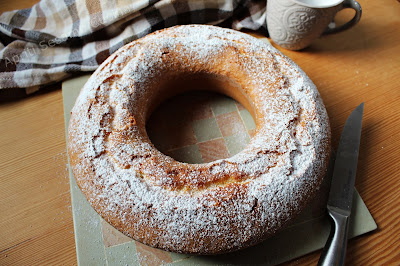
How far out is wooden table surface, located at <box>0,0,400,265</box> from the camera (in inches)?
35.5

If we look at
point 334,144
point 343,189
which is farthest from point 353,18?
point 343,189

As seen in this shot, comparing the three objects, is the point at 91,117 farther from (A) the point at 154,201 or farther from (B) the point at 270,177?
(B) the point at 270,177

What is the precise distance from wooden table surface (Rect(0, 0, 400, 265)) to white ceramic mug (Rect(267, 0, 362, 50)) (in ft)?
0.25

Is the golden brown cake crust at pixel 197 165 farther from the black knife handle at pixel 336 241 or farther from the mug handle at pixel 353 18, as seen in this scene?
the mug handle at pixel 353 18

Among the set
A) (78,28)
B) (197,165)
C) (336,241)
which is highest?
(78,28)

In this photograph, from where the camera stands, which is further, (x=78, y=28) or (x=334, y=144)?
(x=78, y=28)

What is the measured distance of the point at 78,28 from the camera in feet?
4.13

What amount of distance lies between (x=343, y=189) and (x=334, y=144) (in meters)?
0.19

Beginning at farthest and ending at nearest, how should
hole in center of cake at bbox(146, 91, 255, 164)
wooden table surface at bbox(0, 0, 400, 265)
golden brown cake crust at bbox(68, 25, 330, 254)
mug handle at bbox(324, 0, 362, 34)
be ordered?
mug handle at bbox(324, 0, 362, 34) → hole in center of cake at bbox(146, 91, 255, 164) → wooden table surface at bbox(0, 0, 400, 265) → golden brown cake crust at bbox(68, 25, 330, 254)

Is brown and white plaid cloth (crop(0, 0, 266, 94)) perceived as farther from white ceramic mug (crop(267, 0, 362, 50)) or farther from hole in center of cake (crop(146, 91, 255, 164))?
hole in center of cake (crop(146, 91, 255, 164))

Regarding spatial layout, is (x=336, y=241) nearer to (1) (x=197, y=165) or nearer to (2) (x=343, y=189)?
(2) (x=343, y=189)

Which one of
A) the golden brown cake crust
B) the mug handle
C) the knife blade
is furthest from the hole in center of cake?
the mug handle

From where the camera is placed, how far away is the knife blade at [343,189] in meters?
0.82

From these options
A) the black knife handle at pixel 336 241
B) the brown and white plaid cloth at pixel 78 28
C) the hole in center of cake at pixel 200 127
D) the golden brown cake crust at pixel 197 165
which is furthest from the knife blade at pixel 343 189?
the brown and white plaid cloth at pixel 78 28
